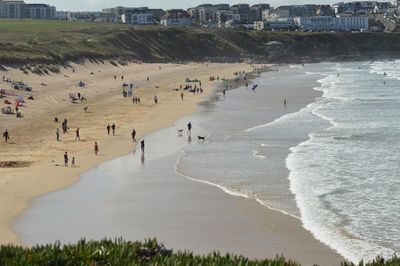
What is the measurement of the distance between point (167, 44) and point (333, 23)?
82.4 m

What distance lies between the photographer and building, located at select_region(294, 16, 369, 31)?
191125 mm

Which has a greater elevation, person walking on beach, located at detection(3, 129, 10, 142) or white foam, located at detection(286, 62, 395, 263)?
person walking on beach, located at detection(3, 129, 10, 142)

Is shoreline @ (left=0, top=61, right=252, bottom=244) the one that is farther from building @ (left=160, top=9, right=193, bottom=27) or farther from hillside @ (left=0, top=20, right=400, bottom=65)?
building @ (left=160, top=9, right=193, bottom=27)

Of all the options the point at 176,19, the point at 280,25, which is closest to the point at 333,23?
the point at 280,25

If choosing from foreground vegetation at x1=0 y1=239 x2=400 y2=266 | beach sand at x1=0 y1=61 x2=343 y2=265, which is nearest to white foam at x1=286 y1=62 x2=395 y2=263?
beach sand at x1=0 y1=61 x2=343 y2=265

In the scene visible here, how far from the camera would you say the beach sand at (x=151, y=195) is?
18511 millimetres

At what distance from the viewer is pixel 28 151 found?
31.1m

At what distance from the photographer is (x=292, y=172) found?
27578 millimetres

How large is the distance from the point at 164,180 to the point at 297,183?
4.99m

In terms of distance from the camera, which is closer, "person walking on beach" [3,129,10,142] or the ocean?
the ocean

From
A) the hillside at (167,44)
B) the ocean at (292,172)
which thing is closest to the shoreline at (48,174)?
the ocean at (292,172)

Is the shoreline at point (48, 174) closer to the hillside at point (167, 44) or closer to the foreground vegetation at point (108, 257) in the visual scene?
the foreground vegetation at point (108, 257)

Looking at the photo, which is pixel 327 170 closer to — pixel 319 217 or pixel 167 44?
pixel 319 217

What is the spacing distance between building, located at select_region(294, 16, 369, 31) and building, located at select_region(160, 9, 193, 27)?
3083 centimetres
